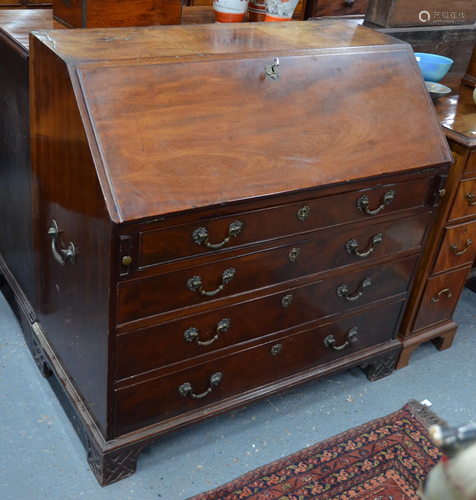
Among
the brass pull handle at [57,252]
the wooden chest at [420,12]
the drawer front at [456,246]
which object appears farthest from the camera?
the wooden chest at [420,12]

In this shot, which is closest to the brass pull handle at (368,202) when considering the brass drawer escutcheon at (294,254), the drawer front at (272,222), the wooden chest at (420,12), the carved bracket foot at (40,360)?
the drawer front at (272,222)

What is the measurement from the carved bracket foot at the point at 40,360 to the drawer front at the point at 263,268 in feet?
2.32

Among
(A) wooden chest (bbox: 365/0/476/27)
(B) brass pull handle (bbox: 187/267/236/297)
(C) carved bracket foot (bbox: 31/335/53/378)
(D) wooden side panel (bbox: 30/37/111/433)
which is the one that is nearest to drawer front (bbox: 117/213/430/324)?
(B) brass pull handle (bbox: 187/267/236/297)

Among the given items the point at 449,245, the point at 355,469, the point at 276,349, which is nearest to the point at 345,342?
the point at 276,349

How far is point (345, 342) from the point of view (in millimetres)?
2232

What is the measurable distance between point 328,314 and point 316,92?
746mm

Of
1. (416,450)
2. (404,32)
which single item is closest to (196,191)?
(416,450)

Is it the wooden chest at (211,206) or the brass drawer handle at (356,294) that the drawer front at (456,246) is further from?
the brass drawer handle at (356,294)

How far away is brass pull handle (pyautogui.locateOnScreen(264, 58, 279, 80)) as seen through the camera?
5.77 ft

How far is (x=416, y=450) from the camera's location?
2111mm

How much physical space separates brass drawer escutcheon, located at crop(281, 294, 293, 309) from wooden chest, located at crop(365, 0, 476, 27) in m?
1.29

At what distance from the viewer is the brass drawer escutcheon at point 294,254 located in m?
1.83

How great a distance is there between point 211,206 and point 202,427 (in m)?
0.91

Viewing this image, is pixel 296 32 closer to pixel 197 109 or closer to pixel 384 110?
pixel 384 110
